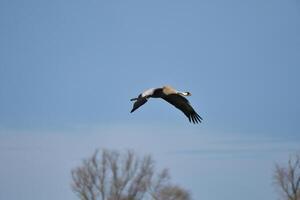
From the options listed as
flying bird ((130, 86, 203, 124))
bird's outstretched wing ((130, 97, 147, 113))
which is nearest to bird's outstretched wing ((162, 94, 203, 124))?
flying bird ((130, 86, 203, 124))

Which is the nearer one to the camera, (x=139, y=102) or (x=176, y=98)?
(x=139, y=102)

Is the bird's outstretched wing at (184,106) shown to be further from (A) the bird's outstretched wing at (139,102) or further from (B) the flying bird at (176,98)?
(A) the bird's outstretched wing at (139,102)

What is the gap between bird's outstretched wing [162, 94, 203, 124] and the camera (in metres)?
26.5

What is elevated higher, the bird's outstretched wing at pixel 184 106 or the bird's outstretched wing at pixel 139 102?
the bird's outstretched wing at pixel 184 106

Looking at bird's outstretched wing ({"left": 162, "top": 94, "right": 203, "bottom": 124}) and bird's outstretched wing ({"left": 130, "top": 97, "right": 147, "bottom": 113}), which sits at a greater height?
bird's outstretched wing ({"left": 162, "top": 94, "right": 203, "bottom": 124})

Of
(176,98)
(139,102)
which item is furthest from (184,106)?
(139,102)

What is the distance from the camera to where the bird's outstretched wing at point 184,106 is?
26531mm

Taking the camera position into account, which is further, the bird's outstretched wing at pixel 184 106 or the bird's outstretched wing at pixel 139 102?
the bird's outstretched wing at pixel 184 106

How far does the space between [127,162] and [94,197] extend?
2.40 metres

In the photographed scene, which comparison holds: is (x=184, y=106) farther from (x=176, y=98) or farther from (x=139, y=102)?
(x=139, y=102)

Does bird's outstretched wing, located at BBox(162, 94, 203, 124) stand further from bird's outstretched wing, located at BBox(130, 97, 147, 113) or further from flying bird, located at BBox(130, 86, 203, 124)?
bird's outstretched wing, located at BBox(130, 97, 147, 113)

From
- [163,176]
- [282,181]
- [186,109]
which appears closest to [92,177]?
[163,176]

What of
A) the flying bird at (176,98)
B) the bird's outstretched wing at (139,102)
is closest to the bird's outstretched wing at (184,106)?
the flying bird at (176,98)

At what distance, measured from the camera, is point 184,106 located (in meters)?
26.8
